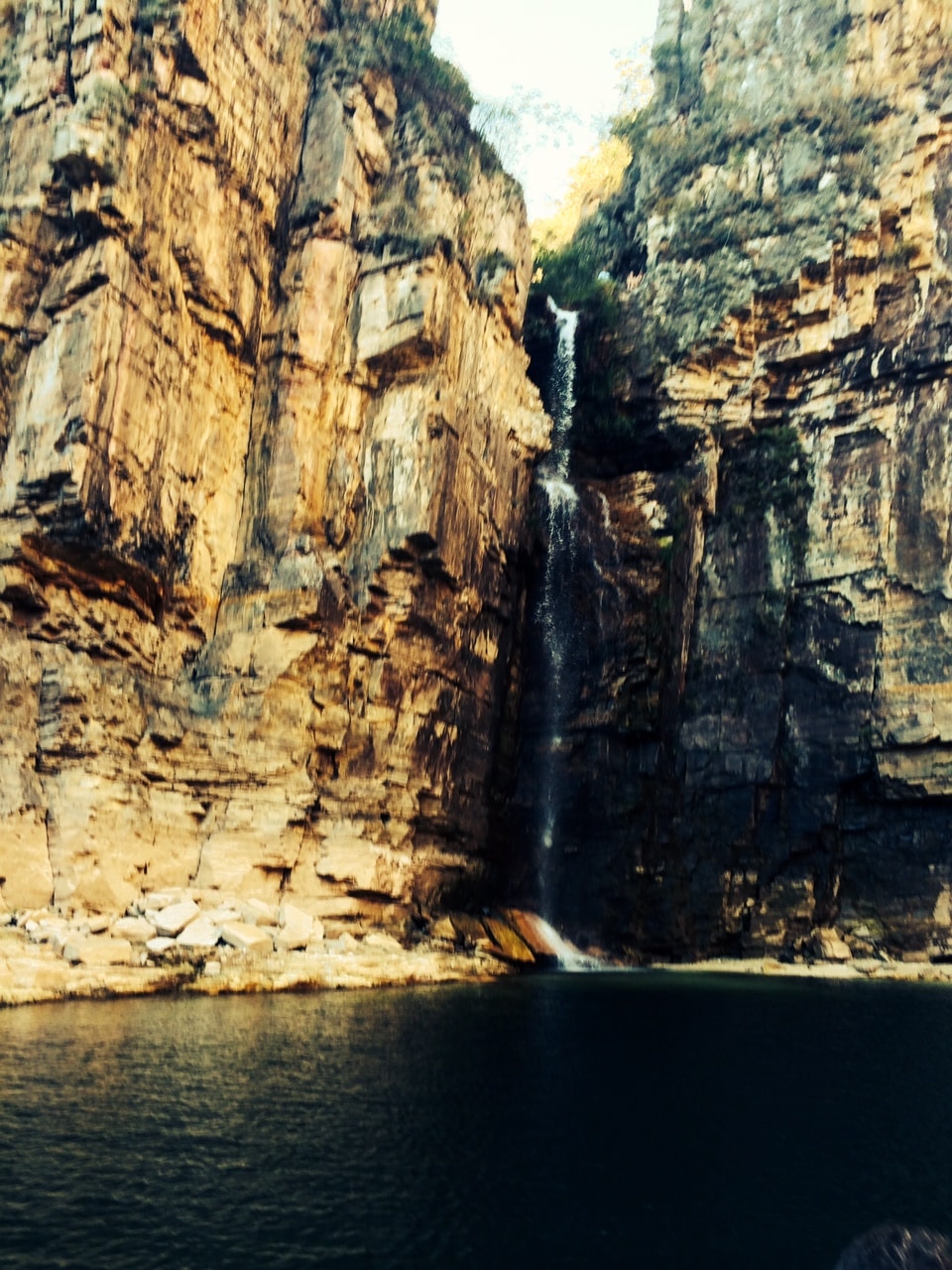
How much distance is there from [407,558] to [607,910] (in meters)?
15.3

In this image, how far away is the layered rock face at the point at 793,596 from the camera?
1282 inches

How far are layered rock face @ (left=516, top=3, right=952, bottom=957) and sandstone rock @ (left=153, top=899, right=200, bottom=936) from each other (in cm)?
1607

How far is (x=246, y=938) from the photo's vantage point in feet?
74.4

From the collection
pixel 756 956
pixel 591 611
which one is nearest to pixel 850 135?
pixel 591 611

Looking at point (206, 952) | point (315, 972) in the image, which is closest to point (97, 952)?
point (206, 952)

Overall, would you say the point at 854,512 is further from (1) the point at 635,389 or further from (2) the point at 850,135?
(2) the point at 850,135

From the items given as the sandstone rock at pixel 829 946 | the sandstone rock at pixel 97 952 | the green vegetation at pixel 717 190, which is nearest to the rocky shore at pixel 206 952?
the sandstone rock at pixel 97 952

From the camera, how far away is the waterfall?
36.4m

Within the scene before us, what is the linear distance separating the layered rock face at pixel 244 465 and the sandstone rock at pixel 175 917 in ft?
5.25

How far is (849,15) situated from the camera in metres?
40.5

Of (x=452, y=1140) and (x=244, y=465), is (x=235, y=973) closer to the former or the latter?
(x=452, y=1140)

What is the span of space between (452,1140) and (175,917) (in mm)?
14356

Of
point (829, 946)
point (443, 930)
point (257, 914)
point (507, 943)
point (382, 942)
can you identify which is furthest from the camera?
point (829, 946)

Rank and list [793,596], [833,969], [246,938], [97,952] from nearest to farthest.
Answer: [97,952], [246,938], [833,969], [793,596]
